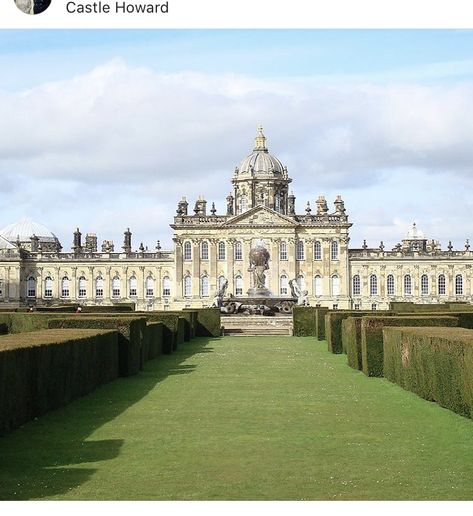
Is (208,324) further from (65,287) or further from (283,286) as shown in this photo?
(65,287)

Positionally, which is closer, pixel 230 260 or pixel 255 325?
pixel 255 325

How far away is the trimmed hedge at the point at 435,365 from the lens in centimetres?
1364

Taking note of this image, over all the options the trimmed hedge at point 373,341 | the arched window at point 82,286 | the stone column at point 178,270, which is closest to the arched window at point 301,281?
the stone column at point 178,270

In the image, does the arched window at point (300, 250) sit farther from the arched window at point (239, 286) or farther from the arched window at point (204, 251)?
the arched window at point (204, 251)

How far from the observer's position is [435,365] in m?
15.3

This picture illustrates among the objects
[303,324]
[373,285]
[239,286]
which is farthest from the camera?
[373,285]

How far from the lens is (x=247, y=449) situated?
450 inches

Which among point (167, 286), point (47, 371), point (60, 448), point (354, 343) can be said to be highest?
point (167, 286)

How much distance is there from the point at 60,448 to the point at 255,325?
108 ft

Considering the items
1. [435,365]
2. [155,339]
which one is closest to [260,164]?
[155,339]

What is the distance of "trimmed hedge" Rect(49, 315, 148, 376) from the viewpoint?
20.6 m
